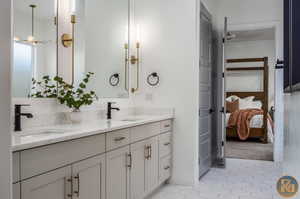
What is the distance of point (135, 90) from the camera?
12.6 feet

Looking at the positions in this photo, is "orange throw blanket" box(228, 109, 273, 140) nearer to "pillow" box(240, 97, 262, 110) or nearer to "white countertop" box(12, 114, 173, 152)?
"pillow" box(240, 97, 262, 110)

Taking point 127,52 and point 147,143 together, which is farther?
point 127,52

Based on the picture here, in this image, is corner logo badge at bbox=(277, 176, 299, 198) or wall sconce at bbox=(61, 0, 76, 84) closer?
corner logo badge at bbox=(277, 176, 299, 198)

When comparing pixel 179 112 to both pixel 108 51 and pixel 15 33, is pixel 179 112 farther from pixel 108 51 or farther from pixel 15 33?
pixel 15 33

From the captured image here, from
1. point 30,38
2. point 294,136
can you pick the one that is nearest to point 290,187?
point 294,136

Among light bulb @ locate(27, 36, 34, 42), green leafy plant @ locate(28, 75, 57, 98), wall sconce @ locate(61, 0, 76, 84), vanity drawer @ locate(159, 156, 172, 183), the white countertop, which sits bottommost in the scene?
vanity drawer @ locate(159, 156, 172, 183)

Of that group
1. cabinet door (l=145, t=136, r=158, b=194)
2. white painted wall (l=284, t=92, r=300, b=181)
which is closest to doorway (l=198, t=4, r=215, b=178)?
cabinet door (l=145, t=136, r=158, b=194)

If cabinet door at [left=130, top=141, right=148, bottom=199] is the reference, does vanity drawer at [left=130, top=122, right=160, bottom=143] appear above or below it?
above

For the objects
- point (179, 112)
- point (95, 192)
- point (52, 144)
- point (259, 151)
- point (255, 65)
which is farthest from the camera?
point (255, 65)

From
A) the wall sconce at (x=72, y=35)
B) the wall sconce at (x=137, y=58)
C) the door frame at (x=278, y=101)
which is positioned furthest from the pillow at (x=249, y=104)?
the wall sconce at (x=72, y=35)

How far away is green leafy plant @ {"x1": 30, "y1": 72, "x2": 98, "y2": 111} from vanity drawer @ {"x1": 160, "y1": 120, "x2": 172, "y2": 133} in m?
1.03

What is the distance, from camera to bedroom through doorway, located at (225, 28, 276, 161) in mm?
6859

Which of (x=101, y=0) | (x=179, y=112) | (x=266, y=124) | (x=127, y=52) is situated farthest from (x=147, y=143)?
(x=266, y=124)

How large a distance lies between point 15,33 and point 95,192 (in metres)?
1.32
